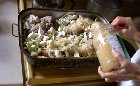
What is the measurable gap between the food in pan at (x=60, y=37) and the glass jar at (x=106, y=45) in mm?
108

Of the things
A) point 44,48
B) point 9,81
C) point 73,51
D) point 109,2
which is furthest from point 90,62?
Answer: point 109,2

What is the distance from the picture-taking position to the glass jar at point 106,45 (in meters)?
0.74

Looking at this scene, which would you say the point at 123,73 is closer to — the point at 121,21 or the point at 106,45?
the point at 106,45

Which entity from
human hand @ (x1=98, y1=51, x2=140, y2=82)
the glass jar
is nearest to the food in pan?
the glass jar

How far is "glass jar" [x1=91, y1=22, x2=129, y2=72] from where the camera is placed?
0.74 m

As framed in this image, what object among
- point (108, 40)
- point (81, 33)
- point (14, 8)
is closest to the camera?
point (108, 40)

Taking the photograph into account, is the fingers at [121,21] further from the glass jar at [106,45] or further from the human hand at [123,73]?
the human hand at [123,73]

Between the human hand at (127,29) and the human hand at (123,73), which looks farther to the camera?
the human hand at (127,29)

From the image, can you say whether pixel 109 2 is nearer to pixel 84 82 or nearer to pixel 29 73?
pixel 84 82

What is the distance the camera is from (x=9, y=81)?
923 millimetres

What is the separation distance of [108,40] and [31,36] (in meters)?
0.32

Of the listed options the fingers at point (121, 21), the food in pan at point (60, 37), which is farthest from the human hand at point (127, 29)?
the food in pan at point (60, 37)

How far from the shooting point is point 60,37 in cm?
101

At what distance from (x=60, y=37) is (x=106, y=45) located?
0.27 meters
